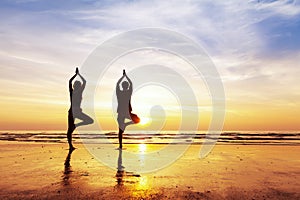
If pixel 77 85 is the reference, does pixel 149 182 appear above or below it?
below

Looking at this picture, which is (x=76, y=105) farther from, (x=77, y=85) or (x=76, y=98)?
(x=77, y=85)

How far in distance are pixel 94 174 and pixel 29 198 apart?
352 centimetres

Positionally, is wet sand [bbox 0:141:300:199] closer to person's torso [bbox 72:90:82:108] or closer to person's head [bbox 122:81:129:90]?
person's torso [bbox 72:90:82:108]

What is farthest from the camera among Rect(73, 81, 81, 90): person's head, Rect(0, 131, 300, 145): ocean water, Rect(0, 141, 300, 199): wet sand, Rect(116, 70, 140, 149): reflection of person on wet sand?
Rect(0, 131, 300, 145): ocean water

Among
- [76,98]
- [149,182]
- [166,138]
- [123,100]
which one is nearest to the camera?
[149,182]

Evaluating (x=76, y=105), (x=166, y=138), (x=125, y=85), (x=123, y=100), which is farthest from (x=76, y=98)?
(x=166, y=138)

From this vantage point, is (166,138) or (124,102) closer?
(124,102)

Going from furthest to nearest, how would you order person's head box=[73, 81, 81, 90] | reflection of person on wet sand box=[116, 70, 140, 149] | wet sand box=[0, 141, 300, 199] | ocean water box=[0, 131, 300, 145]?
1. ocean water box=[0, 131, 300, 145]
2. reflection of person on wet sand box=[116, 70, 140, 149]
3. person's head box=[73, 81, 81, 90]
4. wet sand box=[0, 141, 300, 199]

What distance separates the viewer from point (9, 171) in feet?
35.5

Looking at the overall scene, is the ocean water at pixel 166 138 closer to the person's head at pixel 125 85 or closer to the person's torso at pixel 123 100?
the person's torso at pixel 123 100

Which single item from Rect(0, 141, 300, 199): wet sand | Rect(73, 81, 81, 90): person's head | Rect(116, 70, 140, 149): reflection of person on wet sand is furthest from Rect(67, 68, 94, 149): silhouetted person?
Rect(0, 141, 300, 199): wet sand

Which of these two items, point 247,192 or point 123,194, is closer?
point 123,194

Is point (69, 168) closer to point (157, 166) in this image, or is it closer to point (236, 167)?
point (157, 166)

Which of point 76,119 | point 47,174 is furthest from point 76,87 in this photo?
point 47,174
